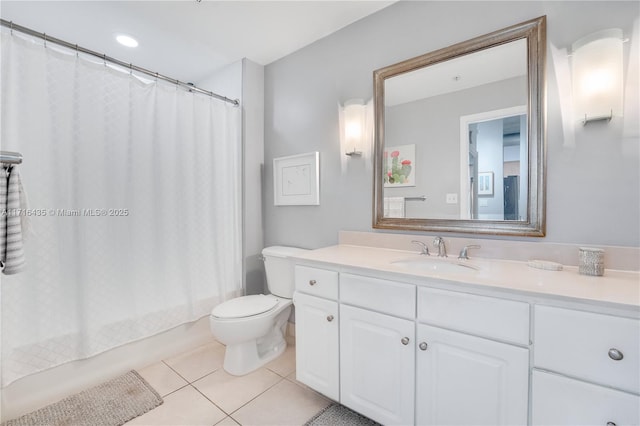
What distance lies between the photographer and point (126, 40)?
2.10 m

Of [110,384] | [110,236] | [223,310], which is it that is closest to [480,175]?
[223,310]

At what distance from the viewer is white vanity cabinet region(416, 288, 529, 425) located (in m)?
0.96

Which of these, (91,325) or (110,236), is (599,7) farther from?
(91,325)

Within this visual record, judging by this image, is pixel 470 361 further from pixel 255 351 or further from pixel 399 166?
pixel 255 351

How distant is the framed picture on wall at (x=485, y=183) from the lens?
1438mm

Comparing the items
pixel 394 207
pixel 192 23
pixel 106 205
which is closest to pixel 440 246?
pixel 394 207

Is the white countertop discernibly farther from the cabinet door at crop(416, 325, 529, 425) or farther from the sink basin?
the cabinet door at crop(416, 325, 529, 425)

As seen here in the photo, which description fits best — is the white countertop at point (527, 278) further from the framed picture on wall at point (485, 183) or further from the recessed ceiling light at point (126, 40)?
the recessed ceiling light at point (126, 40)

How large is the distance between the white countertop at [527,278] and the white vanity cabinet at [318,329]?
0.11 m

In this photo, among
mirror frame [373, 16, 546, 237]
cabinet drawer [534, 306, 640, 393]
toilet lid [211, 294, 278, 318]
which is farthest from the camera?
toilet lid [211, 294, 278, 318]

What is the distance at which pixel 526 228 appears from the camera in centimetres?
133

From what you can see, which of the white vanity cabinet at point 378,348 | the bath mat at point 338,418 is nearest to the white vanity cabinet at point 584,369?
the white vanity cabinet at point 378,348

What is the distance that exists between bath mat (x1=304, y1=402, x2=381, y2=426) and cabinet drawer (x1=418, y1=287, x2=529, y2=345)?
0.69m

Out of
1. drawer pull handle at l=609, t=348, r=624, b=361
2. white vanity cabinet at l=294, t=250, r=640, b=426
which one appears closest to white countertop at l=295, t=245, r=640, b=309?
white vanity cabinet at l=294, t=250, r=640, b=426
